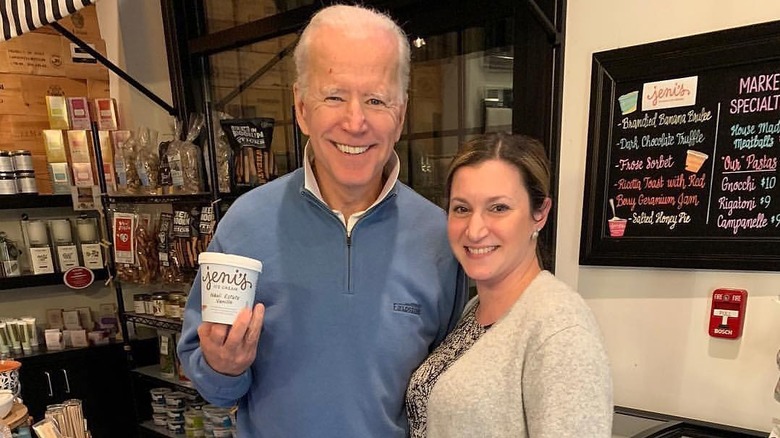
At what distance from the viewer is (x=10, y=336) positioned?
2873mm

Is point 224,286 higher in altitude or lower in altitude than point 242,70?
lower

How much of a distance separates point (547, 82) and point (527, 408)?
113 centimetres

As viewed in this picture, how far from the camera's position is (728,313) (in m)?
1.42

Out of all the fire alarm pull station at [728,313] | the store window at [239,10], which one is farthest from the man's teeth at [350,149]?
the store window at [239,10]

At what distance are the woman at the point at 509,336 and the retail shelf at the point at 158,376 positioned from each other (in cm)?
186

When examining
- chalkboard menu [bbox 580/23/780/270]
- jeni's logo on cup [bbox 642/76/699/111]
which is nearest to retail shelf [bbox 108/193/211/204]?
chalkboard menu [bbox 580/23/780/270]

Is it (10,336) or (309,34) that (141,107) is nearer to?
(10,336)

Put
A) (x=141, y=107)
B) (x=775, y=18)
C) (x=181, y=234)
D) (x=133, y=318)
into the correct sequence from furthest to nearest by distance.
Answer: (x=141, y=107)
(x=133, y=318)
(x=181, y=234)
(x=775, y=18)

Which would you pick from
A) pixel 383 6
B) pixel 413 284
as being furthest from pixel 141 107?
pixel 413 284

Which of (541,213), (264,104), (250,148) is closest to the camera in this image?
(541,213)

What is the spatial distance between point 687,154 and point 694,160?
24 millimetres

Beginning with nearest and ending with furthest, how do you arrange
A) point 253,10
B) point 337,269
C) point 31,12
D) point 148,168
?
point 337,269 < point 31,12 < point 148,168 < point 253,10

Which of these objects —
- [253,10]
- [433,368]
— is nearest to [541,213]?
[433,368]

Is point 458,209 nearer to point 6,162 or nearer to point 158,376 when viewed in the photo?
point 158,376
